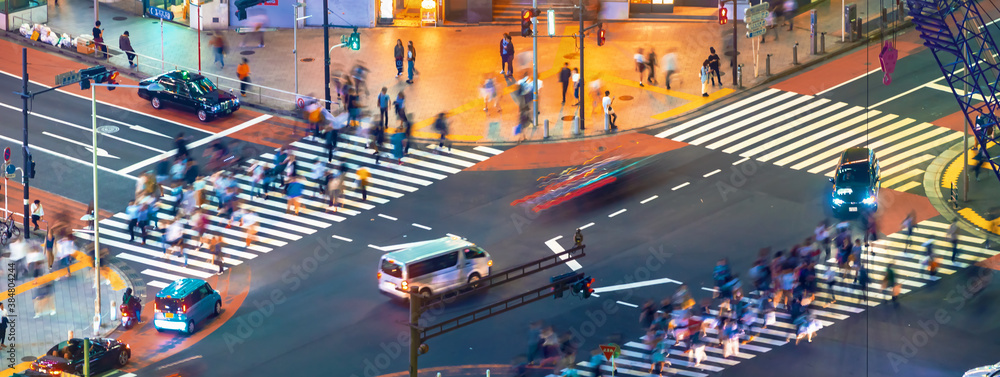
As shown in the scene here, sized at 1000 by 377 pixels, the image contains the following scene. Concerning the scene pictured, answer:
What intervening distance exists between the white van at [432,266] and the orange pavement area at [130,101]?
14047 millimetres

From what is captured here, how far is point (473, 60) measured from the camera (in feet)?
234

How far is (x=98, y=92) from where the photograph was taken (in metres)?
→ 67.2

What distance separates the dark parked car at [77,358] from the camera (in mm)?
45656

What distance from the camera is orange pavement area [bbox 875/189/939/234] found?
180ft

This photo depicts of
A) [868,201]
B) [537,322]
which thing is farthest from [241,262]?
[868,201]

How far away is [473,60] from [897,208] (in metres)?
22.5

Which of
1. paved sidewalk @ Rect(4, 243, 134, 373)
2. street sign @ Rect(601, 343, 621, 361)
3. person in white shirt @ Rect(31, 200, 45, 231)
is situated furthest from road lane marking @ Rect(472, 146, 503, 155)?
street sign @ Rect(601, 343, 621, 361)

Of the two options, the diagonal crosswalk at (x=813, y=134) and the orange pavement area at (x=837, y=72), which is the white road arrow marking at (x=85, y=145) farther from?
the orange pavement area at (x=837, y=72)

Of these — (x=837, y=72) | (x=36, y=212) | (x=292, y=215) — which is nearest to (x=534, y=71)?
(x=292, y=215)

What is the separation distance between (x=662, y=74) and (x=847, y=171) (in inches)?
597

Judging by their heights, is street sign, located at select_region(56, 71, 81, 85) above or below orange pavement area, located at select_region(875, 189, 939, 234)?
above

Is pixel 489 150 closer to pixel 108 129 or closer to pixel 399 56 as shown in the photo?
pixel 399 56

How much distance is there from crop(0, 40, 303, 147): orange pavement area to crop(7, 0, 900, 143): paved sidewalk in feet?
5.53

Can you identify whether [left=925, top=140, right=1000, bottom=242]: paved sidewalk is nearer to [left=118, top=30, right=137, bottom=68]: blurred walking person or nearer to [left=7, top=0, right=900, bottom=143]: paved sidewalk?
[left=7, top=0, right=900, bottom=143]: paved sidewalk
